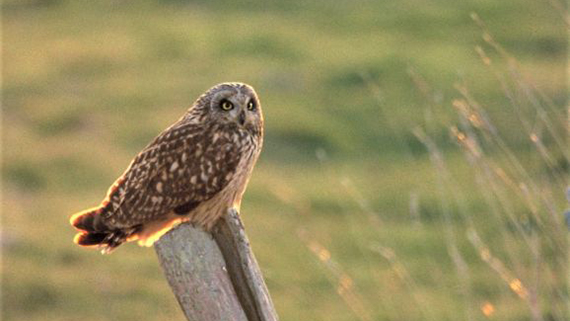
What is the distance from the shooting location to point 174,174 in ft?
13.7

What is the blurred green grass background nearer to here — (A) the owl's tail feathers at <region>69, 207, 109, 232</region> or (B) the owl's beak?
(B) the owl's beak

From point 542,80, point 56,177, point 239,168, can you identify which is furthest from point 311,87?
point 239,168

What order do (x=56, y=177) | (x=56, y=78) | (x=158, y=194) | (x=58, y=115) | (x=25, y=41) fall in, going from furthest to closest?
1. (x=25, y=41)
2. (x=56, y=78)
3. (x=58, y=115)
4. (x=56, y=177)
5. (x=158, y=194)

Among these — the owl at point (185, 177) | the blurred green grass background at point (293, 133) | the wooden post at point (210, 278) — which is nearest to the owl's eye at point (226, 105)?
the owl at point (185, 177)

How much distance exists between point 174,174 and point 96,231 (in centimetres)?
28

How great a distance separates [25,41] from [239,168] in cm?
1033

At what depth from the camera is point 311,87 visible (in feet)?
42.2

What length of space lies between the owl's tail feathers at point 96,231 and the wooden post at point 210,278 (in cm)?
49

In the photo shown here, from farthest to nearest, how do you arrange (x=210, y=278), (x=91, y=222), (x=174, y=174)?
1. (x=174, y=174)
2. (x=91, y=222)
3. (x=210, y=278)

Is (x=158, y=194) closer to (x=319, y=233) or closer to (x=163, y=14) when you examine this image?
(x=319, y=233)

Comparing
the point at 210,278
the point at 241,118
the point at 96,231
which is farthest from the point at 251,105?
the point at 210,278

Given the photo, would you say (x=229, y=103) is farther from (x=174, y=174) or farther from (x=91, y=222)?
(x=91, y=222)

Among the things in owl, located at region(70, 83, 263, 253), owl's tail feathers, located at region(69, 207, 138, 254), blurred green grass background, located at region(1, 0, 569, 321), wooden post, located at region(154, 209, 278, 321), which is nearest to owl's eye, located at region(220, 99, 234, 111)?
owl, located at region(70, 83, 263, 253)

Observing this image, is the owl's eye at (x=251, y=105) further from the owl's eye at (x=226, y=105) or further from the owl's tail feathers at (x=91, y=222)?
the owl's tail feathers at (x=91, y=222)
